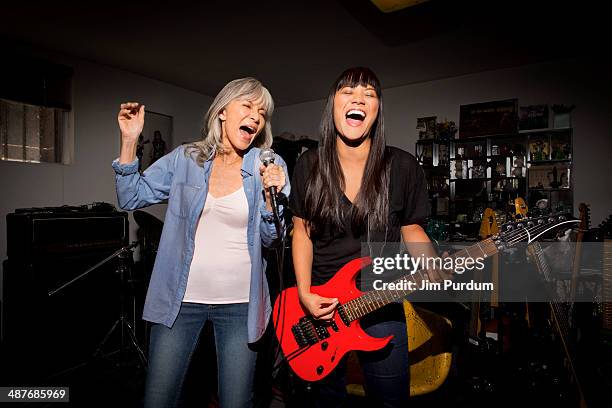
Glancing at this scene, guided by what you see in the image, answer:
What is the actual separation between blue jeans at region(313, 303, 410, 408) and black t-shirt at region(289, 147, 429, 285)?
10.8 inches

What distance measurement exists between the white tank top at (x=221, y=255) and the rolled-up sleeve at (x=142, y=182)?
0.22 metres

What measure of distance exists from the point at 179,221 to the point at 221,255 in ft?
0.71

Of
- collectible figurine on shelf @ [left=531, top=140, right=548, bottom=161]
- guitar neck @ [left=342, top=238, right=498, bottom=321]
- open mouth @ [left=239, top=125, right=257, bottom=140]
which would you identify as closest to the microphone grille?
open mouth @ [left=239, top=125, right=257, bottom=140]

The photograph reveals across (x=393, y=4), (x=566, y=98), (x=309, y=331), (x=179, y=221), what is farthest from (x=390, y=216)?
(x=566, y=98)

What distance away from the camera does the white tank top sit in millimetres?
1396

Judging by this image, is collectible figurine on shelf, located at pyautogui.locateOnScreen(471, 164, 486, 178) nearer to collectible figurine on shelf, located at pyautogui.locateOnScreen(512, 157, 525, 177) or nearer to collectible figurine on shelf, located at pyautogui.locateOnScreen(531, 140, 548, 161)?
collectible figurine on shelf, located at pyautogui.locateOnScreen(512, 157, 525, 177)

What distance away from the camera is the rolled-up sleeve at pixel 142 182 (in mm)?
1348

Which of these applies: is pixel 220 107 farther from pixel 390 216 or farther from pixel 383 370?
pixel 383 370

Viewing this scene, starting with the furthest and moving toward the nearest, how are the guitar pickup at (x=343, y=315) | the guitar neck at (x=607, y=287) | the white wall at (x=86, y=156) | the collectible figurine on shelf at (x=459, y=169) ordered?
1. the collectible figurine on shelf at (x=459, y=169)
2. the white wall at (x=86, y=156)
3. the guitar neck at (x=607, y=287)
4. the guitar pickup at (x=343, y=315)

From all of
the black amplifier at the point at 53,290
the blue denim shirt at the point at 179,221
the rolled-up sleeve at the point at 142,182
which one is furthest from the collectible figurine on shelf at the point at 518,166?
the black amplifier at the point at 53,290

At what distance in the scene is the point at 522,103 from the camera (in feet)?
18.5

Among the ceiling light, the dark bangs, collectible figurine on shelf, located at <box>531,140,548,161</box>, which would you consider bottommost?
the dark bangs

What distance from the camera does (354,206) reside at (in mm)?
1426

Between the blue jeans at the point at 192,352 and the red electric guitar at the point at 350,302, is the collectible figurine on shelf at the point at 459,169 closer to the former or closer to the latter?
the red electric guitar at the point at 350,302
